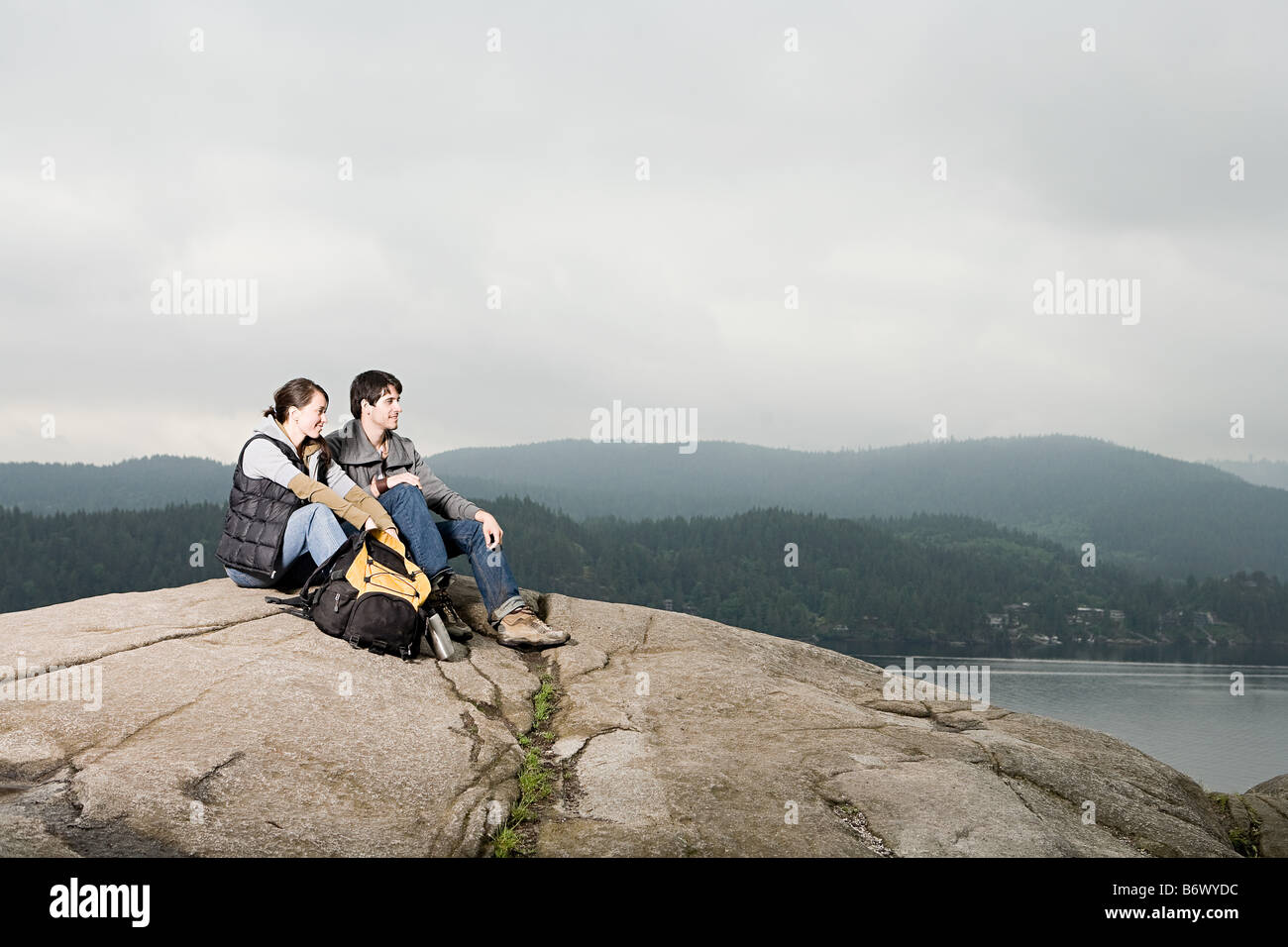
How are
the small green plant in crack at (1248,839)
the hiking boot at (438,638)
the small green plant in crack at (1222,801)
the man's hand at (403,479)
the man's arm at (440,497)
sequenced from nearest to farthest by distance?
the small green plant in crack at (1248,839), the hiking boot at (438,638), the small green plant in crack at (1222,801), the man's hand at (403,479), the man's arm at (440,497)

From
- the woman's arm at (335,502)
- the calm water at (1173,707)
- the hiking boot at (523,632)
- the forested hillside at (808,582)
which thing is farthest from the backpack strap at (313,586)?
the forested hillside at (808,582)

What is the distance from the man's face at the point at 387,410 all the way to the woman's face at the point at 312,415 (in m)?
0.67

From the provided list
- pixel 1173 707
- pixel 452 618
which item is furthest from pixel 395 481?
pixel 1173 707

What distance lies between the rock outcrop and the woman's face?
1.69 meters

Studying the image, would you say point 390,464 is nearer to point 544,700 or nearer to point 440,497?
point 440,497

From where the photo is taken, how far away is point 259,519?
25.5 feet

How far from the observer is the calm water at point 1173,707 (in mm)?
57312

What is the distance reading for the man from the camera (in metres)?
8.16

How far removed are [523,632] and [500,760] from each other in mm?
2389

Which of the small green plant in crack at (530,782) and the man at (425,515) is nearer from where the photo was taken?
the small green plant in crack at (530,782)

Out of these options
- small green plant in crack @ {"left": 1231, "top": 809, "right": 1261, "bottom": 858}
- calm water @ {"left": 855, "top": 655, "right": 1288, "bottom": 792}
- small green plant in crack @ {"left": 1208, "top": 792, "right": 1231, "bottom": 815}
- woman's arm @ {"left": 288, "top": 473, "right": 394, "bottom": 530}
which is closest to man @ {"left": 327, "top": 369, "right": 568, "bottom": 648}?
woman's arm @ {"left": 288, "top": 473, "right": 394, "bottom": 530}

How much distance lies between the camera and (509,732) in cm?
648

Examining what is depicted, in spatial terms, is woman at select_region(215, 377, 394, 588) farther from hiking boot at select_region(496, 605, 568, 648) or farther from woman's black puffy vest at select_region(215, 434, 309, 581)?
hiking boot at select_region(496, 605, 568, 648)

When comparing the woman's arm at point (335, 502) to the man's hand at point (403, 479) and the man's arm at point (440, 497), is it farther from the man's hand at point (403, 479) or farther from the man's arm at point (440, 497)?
the man's arm at point (440, 497)
